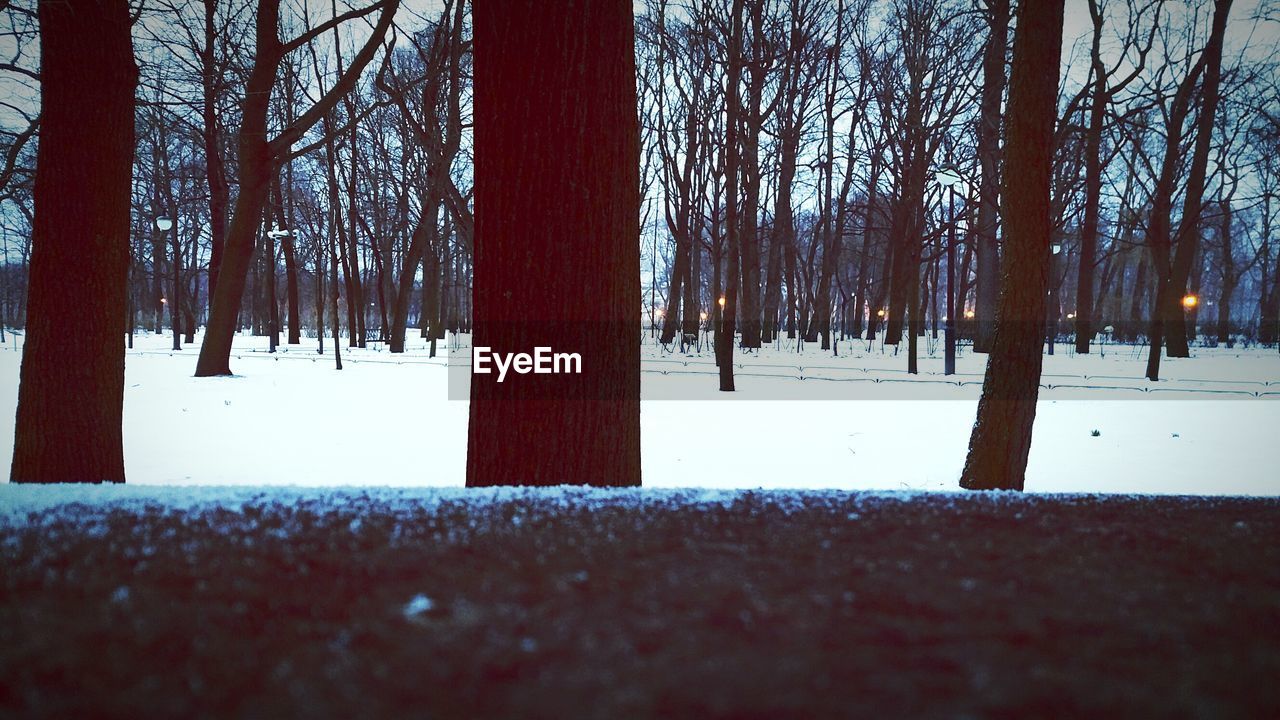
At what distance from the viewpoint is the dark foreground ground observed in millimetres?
782

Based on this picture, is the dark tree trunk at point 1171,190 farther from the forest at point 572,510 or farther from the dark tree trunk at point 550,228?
the dark tree trunk at point 550,228

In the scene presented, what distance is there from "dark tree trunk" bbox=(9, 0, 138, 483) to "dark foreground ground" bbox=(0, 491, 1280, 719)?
3.80m

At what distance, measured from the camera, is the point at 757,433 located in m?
8.55

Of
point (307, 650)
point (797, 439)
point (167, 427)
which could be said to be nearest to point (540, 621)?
point (307, 650)

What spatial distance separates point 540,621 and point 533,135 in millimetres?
2898

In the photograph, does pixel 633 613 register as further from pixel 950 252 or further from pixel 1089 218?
pixel 1089 218

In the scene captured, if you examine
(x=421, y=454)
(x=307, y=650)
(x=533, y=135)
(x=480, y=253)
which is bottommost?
(x=421, y=454)

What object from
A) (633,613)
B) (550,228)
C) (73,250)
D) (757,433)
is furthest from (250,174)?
(633,613)

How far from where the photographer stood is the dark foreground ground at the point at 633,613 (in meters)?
0.78

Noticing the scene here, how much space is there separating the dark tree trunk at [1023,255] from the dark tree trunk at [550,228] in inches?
144

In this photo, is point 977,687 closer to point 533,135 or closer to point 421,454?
point 533,135

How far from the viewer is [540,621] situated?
3.20ft

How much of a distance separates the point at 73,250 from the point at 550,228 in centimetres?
324

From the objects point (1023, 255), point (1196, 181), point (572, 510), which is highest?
point (1196, 181)
